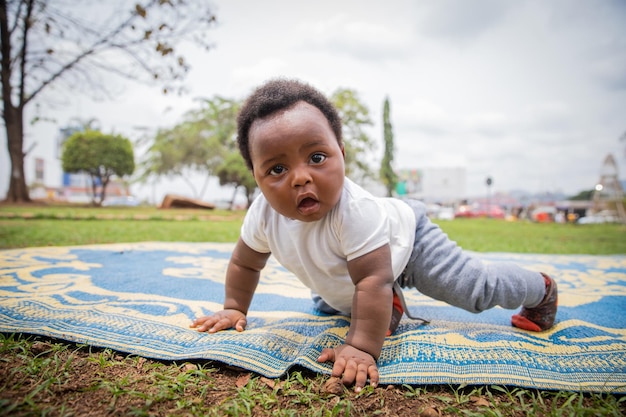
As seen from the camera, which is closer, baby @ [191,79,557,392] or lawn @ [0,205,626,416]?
lawn @ [0,205,626,416]

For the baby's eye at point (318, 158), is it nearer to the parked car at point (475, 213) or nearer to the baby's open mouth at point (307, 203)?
the baby's open mouth at point (307, 203)

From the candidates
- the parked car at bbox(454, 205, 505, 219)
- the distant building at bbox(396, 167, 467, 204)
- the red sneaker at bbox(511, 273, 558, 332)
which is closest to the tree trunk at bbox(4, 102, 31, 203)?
the red sneaker at bbox(511, 273, 558, 332)

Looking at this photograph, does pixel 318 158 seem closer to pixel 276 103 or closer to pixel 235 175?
pixel 276 103

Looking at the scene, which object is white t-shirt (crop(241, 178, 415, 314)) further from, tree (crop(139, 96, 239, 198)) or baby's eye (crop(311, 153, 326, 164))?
tree (crop(139, 96, 239, 198))

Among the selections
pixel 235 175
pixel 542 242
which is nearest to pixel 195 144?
pixel 235 175

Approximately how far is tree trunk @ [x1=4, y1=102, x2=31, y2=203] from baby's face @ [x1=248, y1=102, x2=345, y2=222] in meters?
13.5

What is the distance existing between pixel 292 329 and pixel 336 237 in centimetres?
47

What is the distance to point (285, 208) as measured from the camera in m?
1.39

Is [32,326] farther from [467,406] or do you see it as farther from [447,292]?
[447,292]

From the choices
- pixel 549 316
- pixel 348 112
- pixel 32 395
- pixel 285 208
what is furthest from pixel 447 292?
pixel 348 112

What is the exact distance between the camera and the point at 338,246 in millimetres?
1498

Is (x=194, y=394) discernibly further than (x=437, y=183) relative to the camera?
No

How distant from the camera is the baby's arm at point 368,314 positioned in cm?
128

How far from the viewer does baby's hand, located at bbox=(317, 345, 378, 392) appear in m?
1.20
